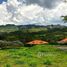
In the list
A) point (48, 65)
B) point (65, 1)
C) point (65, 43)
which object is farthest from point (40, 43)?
point (48, 65)

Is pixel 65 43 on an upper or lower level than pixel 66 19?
lower

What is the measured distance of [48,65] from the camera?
32.6 metres

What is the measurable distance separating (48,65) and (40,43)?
169 feet

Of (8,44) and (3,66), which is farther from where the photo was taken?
(8,44)

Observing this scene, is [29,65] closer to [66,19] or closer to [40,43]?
[66,19]

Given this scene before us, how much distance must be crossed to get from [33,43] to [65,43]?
1383 centimetres

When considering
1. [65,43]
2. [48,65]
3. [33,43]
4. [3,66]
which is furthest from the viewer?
[65,43]

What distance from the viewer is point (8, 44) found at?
9375cm

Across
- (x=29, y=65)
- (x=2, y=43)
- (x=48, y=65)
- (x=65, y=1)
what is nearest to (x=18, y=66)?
(x=29, y=65)

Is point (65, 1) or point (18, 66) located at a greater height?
point (65, 1)

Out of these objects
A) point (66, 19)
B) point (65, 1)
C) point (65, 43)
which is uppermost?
point (65, 1)

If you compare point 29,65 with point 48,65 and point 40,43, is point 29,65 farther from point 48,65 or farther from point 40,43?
point 40,43

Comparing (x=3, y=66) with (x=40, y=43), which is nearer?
(x=3, y=66)

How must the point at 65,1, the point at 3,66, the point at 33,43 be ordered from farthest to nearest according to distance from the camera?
the point at 33,43, the point at 65,1, the point at 3,66
